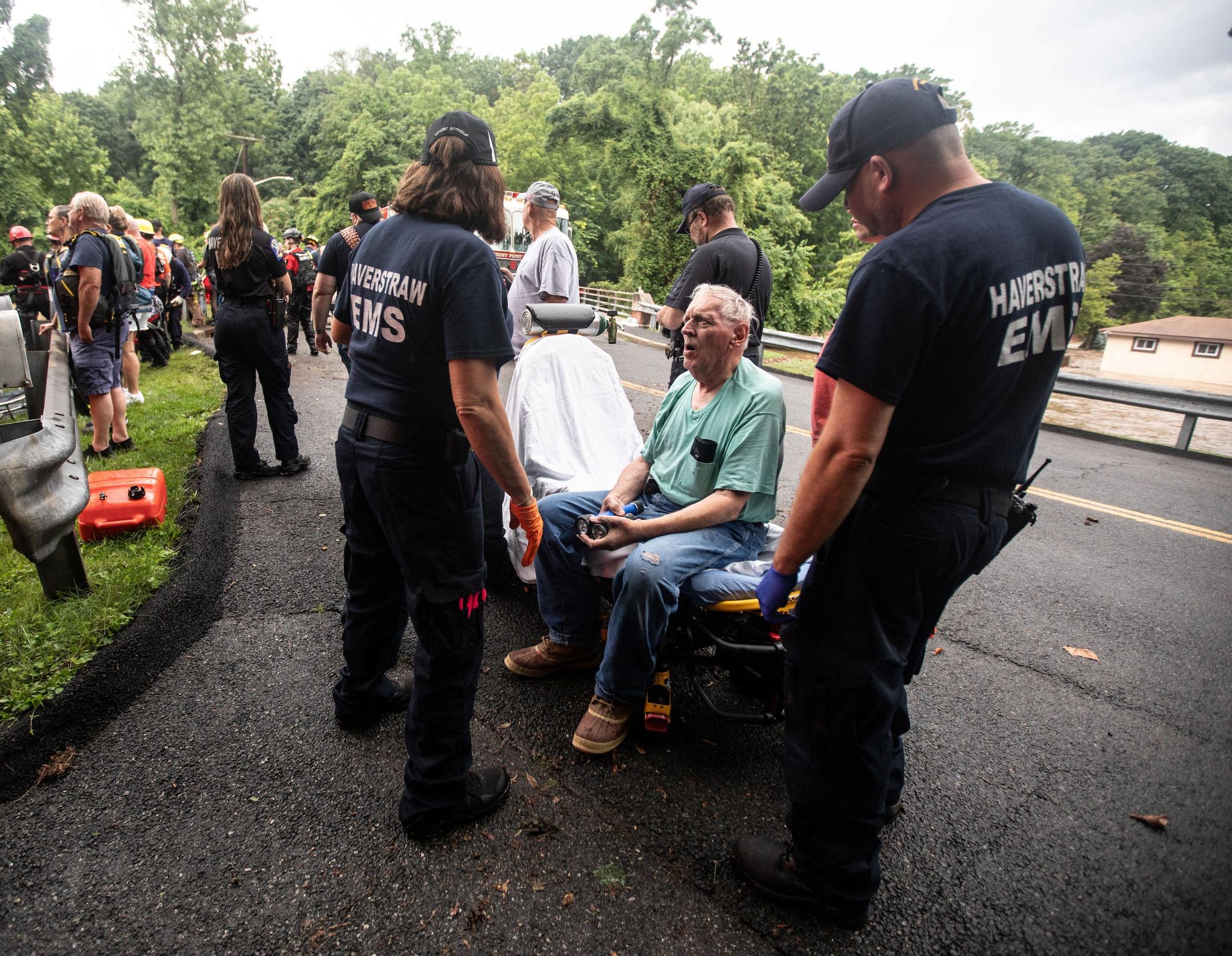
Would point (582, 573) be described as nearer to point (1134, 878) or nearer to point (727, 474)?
point (727, 474)

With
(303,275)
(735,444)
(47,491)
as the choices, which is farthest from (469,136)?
(303,275)

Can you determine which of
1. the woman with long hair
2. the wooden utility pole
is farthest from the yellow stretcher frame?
the wooden utility pole

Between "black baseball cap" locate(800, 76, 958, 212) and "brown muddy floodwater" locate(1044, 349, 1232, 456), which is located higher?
"black baseball cap" locate(800, 76, 958, 212)

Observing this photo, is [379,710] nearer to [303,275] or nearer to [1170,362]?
[303,275]

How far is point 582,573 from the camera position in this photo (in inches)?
112

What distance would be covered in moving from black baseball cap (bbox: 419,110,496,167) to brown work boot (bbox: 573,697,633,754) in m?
1.91

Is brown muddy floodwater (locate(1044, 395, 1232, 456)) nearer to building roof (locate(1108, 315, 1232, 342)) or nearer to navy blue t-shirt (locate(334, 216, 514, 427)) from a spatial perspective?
navy blue t-shirt (locate(334, 216, 514, 427))

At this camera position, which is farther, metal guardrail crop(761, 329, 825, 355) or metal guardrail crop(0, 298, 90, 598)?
metal guardrail crop(761, 329, 825, 355)

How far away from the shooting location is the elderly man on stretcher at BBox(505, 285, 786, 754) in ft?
8.18

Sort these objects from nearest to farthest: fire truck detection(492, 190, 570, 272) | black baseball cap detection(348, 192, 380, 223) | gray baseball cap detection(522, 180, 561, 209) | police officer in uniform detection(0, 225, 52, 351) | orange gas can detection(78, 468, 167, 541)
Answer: orange gas can detection(78, 468, 167, 541) < gray baseball cap detection(522, 180, 561, 209) < black baseball cap detection(348, 192, 380, 223) < police officer in uniform detection(0, 225, 52, 351) < fire truck detection(492, 190, 570, 272)

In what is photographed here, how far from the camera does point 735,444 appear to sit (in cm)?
272

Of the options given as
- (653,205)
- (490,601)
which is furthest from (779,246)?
(490,601)

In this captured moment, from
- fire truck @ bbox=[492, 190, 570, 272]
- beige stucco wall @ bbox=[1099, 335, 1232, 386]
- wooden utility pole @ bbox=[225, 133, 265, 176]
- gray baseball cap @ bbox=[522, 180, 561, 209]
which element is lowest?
beige stucco wall @ bbox=[1099, 335, 1232, 386]

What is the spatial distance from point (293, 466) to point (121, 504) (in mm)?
1523
